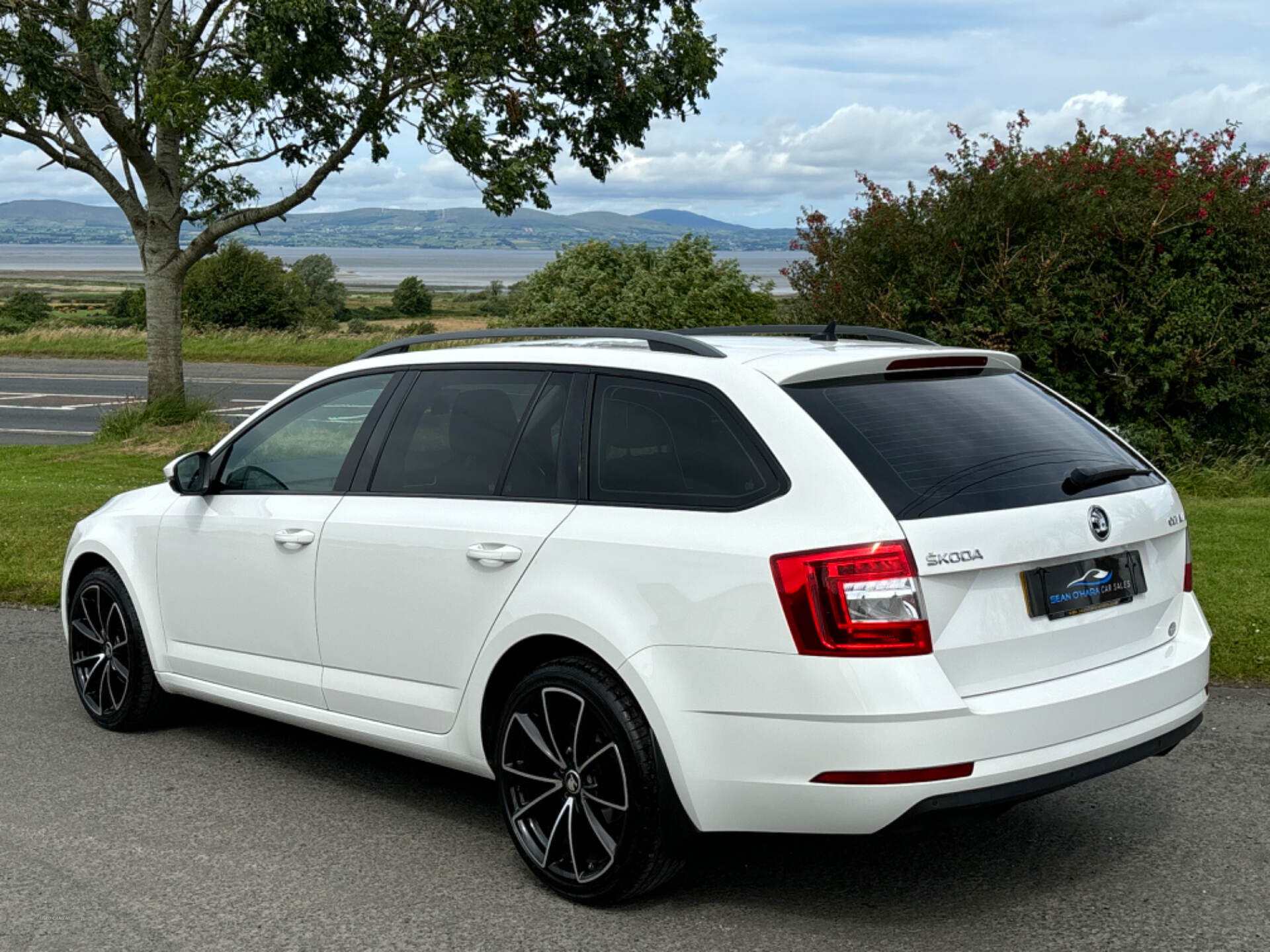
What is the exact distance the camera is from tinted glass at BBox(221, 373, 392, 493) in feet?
18.0

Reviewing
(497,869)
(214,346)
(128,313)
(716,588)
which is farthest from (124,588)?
(128,313)

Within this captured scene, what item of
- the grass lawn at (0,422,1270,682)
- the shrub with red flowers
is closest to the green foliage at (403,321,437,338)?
the grass lawn at (0,422,1270,682)

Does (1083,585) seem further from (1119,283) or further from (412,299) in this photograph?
(412,299)

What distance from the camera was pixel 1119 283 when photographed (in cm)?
1440

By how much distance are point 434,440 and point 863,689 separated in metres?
2.01

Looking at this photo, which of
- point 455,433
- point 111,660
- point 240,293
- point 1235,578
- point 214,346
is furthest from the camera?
point 240,293

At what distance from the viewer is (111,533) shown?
6.29 meters

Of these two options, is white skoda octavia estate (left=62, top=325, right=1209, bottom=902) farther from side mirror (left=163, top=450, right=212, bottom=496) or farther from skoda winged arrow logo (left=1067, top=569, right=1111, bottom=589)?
side mirror (left=163, top=450, right=212, bottom=496)

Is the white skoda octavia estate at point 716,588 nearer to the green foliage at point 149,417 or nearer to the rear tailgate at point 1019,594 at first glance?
the rear tailgate at point 1019,594

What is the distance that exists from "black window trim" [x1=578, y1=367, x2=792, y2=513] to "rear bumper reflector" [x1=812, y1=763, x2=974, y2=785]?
2.54ft

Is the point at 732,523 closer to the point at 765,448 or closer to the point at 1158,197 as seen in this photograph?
the point at 765,448

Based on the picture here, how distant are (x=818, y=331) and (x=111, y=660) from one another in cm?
343

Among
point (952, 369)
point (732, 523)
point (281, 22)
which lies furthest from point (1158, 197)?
point (732, 523)

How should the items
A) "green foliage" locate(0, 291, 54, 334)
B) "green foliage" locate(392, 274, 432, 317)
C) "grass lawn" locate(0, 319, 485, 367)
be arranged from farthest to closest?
1. "green foliage" locate(392, 274, 432, 317)
2. "green foliage" locate(0, 291, 54, 334)
3. "grass lawn" locate(0, 319, 485, 367)
